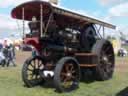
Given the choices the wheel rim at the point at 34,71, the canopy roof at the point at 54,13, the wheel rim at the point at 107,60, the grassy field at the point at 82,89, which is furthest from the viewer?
the wheel rim at the point at 107,60

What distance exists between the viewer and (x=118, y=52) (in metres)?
47.7

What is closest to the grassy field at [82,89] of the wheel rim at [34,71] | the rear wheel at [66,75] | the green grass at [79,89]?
the green grass at [79,89]

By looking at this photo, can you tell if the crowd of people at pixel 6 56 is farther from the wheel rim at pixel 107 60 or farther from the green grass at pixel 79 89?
the wheel rim at pixel 107 60

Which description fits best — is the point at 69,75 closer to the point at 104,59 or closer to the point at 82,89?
the point at 82,89

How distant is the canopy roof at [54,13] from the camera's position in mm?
10898

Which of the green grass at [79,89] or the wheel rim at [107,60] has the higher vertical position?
the wheel rim at [107,60]

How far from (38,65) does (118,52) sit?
36.0 metres

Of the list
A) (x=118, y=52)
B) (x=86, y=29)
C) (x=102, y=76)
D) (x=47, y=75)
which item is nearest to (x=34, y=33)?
(x=47, y=75)

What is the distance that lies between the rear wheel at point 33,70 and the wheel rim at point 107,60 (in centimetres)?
214

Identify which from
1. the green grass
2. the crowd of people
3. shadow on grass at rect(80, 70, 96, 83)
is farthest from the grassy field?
the crowd of people

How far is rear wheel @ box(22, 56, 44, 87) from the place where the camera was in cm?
1200

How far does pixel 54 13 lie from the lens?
1097 cm

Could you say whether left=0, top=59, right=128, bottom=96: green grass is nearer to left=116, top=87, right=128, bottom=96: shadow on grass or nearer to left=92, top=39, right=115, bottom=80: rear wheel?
left=116, top=87, right=128, bottom=96: shadow on grass

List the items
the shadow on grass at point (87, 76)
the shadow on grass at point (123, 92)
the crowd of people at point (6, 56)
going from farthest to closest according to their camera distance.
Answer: the crowd of people at point (6, 56) < the shadow on grass at point (87, 76) < the shadow on grass at point (123, 92)
